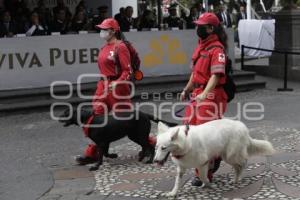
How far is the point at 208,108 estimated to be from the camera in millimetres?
6426

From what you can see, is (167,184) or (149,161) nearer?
(167,184)

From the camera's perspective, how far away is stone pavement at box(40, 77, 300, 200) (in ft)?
20.8

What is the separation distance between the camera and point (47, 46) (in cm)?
1284

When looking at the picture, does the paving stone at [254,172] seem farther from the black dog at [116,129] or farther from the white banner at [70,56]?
the white banner at [70,56]

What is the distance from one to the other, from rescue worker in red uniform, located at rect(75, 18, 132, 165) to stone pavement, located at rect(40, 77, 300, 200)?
718 mm

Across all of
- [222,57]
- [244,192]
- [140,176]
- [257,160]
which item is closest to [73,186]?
[140,176]

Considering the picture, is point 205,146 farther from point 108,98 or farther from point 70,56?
point 70,56

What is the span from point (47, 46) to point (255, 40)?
401 inches

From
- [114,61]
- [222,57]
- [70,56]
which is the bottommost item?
[70,56]

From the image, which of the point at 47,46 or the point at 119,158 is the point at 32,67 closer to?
the point at 47,46

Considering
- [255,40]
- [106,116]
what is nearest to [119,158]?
[106,116]

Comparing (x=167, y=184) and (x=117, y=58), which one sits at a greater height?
(x=117, y=58)

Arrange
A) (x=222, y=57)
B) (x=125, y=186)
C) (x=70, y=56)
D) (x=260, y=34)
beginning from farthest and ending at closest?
(x=260, y=34)
(x=70, y=56)
(x=125, y=186)
(x=222, y=57)

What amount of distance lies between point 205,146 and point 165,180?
1.08m
